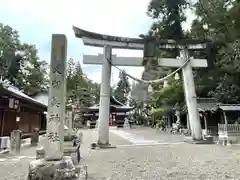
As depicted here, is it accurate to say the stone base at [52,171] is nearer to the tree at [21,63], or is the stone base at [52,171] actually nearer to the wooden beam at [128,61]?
the wooden beam at [128,61]

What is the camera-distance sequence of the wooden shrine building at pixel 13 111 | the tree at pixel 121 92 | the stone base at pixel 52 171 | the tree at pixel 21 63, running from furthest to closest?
the tree at pixel 121 92, the tree at pixel 21 63, the wooden shrine building at pixel 13 111, the stone base at pixel 52 171

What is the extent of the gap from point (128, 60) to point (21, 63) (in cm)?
2864

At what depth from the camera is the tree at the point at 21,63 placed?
36.6 metres

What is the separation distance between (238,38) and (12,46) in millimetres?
29441

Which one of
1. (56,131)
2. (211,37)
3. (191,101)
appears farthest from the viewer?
(211,37)

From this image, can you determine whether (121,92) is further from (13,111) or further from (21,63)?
(13,111)

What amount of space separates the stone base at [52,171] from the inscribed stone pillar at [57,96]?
0.29m

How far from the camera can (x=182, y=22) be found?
2798cm

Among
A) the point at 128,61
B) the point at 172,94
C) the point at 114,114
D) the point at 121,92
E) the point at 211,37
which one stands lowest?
the point at 114,114

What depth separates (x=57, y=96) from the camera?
232 inches

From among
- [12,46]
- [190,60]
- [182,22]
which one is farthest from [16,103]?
[12,46]

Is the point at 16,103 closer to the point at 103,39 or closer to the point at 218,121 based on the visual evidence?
the point at 103,39

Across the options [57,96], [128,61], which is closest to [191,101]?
[128,61]

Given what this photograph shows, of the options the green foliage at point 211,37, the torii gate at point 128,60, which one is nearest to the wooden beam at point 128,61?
the torii gate at point 128,60
